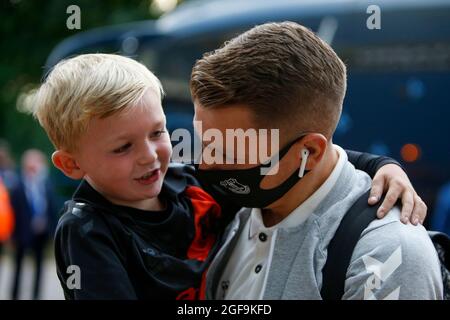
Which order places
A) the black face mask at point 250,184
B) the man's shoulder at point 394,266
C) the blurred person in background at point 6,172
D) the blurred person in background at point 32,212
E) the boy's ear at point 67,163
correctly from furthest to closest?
the blurred person in background at point 6,172 → the blurred person in background at point 32,212 → the boy's ear at point 67,163 → the black face mask at point 250,184 → the man's shoulder at point 394,266

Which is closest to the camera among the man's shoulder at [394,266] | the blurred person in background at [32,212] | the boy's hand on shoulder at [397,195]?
the man's shoulder at [394,266]

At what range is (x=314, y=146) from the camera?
1719mm

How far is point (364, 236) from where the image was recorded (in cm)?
157

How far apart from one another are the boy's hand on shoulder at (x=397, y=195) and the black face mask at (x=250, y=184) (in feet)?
0.63

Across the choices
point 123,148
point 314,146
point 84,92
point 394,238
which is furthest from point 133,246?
point 394,238

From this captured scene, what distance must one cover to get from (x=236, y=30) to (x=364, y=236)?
6.91 m

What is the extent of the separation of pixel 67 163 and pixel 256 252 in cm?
58

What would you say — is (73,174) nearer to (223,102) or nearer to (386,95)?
(223,102)

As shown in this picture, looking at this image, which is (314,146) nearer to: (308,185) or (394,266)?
(308,185)

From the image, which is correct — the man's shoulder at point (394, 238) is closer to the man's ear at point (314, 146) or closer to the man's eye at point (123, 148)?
the man's ear at point (314, 146)

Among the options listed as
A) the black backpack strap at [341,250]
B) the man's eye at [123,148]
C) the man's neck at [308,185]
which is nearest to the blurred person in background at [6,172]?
the man's eye at [123,148]

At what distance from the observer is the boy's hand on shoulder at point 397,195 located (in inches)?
64.4

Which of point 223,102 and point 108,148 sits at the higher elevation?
point 223,102

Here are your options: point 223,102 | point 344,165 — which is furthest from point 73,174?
point 344,165
